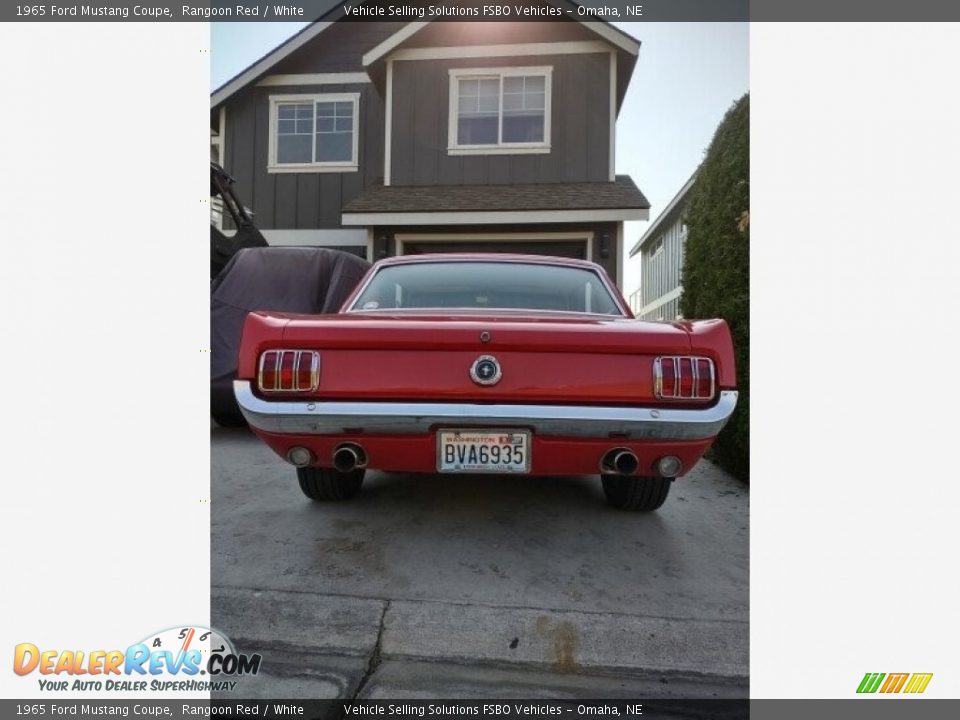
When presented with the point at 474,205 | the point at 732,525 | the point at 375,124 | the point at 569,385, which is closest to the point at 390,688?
the point at 569,385

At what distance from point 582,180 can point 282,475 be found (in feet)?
21.1

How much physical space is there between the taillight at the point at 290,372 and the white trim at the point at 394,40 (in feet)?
25.5

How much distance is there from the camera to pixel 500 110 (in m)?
8.16

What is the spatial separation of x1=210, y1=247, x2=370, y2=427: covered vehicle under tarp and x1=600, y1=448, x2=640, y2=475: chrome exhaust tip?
347 centimetres

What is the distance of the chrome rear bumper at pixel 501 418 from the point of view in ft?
6.54

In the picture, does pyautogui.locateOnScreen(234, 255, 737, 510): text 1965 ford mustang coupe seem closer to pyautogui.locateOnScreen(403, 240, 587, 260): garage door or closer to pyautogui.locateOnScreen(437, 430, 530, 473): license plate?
pyautogui.locateOnScreen(437, 430, 530, 473): license plate

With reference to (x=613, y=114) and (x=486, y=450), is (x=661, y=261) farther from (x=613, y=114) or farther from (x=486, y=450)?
(x=486, y=450)

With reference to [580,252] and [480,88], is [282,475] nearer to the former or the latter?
[580,252]

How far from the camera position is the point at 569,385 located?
204 cm

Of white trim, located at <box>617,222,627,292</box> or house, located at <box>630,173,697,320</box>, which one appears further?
house, located at <box>630,173,697,320</box>

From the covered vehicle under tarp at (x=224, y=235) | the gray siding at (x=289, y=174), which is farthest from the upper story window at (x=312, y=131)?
the covered vehicle under tarp at (x=224, y=235)

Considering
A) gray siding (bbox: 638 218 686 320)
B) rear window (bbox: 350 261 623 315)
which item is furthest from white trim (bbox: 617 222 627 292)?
gray siding (bbox: 638 218 686 320)
